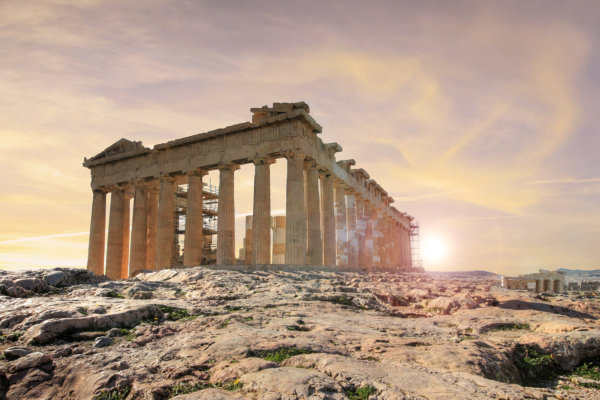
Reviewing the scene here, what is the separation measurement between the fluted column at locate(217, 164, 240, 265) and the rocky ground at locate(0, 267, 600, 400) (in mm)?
14214

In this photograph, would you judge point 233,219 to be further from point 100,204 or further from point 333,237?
point 100,204

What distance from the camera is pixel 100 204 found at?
3431cm

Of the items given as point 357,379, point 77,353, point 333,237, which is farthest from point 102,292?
point 333,237

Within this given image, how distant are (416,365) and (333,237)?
74.7 ft

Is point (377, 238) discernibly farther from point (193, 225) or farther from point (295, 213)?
point (193, 225)

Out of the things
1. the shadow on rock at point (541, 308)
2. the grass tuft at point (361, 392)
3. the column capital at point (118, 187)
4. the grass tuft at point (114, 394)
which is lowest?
the grass tuft at point (114, 394)

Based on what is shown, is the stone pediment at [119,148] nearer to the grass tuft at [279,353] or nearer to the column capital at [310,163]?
the column capital at [310,163]

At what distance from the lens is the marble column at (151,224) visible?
109 feet

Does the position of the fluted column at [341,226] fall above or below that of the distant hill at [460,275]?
above

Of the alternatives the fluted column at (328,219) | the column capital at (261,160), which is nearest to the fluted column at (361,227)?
the fluted column at (328,219)

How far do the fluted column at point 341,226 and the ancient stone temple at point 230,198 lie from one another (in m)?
0.08

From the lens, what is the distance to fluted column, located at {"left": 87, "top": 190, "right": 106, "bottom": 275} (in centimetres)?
3319

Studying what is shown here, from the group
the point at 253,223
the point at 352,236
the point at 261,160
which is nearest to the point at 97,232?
the point at 253,223

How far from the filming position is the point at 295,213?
2411 centimetres
